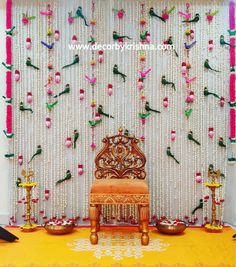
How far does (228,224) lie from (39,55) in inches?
118

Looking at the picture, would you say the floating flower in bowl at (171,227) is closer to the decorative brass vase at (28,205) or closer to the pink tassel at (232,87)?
the decorative brass vase at (28,205)

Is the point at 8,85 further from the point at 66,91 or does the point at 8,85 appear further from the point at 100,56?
the point at 100,56

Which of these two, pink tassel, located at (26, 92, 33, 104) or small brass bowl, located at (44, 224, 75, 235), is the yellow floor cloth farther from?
pink tassel, located at (26, 92, 33, 104)

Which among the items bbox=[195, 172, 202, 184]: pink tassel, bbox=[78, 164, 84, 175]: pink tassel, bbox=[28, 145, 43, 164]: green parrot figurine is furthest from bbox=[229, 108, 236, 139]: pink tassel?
bbox=[28, 145, 43, 164]: green parrot figurine

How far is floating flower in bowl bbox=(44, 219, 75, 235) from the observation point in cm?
390

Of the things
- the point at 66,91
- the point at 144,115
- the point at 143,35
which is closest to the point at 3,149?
the point at 66,91

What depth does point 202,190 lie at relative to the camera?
4320mm

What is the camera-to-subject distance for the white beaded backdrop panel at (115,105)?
4.33 m

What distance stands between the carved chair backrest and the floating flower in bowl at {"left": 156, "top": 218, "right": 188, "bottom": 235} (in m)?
0.55

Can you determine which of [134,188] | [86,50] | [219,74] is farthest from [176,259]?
[86,50]

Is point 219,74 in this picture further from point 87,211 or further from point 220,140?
point 87,211

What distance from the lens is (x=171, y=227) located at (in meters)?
3.88

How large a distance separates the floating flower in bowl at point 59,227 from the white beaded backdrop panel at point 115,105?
0.31 m

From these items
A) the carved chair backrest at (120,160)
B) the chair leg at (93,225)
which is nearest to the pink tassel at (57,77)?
the carved chair backrest at (120,160)
